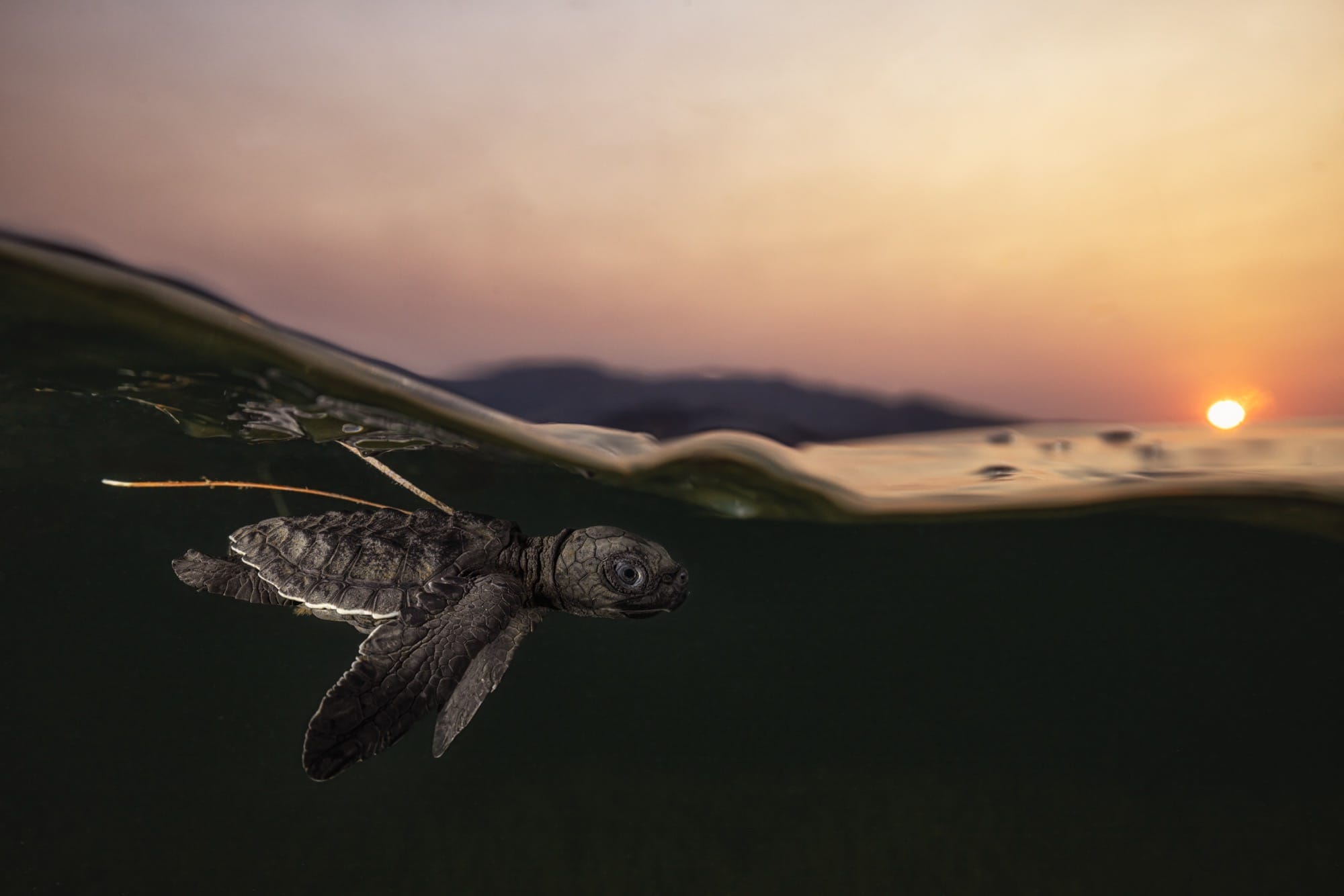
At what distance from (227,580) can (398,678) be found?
319cm

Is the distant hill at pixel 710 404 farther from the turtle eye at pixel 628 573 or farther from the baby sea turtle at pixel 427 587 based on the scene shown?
the turtle eye at pixel 628 573

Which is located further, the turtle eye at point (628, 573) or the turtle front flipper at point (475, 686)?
the turtle eye at point (628, 573)

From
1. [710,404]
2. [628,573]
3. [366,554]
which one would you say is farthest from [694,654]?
[366,554]

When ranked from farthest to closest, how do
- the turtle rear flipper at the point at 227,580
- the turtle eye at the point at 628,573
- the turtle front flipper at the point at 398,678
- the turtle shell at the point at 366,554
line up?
the turtle rear flipper at the point at 227,580, the turtle eye at the point at 628,573, the turtle shell at the point at 366,554, the turtle front flipper at the point at 398,678

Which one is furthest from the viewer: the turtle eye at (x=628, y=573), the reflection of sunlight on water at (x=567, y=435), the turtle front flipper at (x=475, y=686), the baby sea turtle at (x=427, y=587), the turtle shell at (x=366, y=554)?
the reflection of sunlight on water at (x=567, y=435)

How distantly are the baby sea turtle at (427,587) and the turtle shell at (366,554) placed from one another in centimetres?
1

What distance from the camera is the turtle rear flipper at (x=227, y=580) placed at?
596 cm

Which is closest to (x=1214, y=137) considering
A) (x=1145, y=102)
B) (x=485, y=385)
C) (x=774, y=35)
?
(x=1145, y=102)

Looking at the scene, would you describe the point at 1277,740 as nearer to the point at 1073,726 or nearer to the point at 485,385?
the point at 1073,726

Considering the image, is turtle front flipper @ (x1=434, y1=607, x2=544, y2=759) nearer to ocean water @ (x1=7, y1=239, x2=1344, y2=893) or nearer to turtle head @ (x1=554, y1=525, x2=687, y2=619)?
turtle head @ (x1=554, y1=525, x2=687, y2=619)

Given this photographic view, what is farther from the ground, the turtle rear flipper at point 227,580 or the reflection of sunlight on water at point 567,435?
the reflection of sunlight on water at point 567,435

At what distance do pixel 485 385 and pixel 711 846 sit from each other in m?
13.9

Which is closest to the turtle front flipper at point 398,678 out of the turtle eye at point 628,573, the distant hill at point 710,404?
the turtle eye at point 628,573

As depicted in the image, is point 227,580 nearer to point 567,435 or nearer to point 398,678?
point 398,678
